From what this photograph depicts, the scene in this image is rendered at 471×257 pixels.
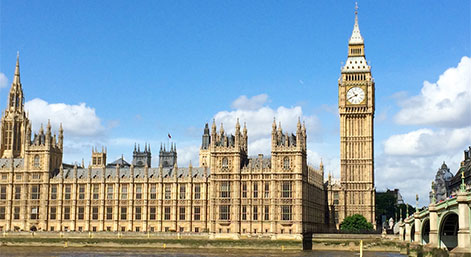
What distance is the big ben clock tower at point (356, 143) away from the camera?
14425cm

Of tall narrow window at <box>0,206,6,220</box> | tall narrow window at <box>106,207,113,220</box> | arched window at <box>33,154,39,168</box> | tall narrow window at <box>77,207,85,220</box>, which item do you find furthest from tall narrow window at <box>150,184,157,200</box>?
tall narrow window at <box>0,206,6,220</box>

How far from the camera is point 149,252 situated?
4254 inches

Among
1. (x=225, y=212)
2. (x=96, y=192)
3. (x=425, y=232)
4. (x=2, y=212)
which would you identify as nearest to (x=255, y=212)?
(x=225, y=212)

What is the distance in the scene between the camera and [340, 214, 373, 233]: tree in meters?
135

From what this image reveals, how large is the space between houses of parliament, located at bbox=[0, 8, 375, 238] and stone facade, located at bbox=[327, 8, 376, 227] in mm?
206

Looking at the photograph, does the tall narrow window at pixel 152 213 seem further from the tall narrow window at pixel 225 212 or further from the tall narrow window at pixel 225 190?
the tall narrow window at pixel 225 190

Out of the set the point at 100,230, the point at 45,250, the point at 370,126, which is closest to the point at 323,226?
the point at 370,126

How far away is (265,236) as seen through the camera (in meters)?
115

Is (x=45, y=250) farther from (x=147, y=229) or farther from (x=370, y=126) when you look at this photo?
(x=370, y=126)

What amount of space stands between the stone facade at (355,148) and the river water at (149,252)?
3377 centimetres

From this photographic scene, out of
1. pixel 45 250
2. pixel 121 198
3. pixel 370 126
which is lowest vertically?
pixel 45 250

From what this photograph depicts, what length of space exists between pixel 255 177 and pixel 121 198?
88.7 feet

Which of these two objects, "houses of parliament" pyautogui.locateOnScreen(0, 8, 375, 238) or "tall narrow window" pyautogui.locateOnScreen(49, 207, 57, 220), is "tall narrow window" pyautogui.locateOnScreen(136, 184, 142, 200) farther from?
"tall narrow window" pyautogui.locateOnScreen(49, 207, 57, 220)

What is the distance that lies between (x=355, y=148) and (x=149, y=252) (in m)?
55.5
